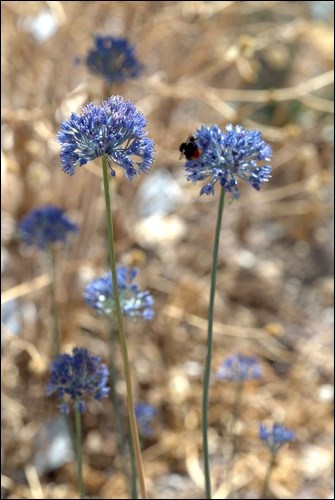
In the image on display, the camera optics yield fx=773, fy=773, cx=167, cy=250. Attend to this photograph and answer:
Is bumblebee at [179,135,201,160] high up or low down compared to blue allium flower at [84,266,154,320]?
up

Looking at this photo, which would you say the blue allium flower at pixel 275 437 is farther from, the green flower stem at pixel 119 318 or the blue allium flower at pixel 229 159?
the blue allium flower at pixel 229 159

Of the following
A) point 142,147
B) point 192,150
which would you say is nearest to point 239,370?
point 192,150

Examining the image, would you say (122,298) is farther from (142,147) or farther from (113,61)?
(113,61)

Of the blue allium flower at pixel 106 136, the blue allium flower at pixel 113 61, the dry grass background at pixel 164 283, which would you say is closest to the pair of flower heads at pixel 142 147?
the blue allium flower at pixel 106 136

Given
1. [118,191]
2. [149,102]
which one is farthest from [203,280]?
[149,102]

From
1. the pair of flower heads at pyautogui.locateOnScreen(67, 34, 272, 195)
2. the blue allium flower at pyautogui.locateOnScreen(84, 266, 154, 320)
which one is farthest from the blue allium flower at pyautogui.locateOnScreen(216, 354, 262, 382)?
the pair of flower heads at pyautogui.locateOnScreen(67, 34, 272, 195)

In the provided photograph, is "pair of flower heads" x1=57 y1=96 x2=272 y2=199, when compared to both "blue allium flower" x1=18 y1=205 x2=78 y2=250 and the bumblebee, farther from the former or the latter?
"blue allium flower" x1=18 y1=205 x2=78 y2=250
